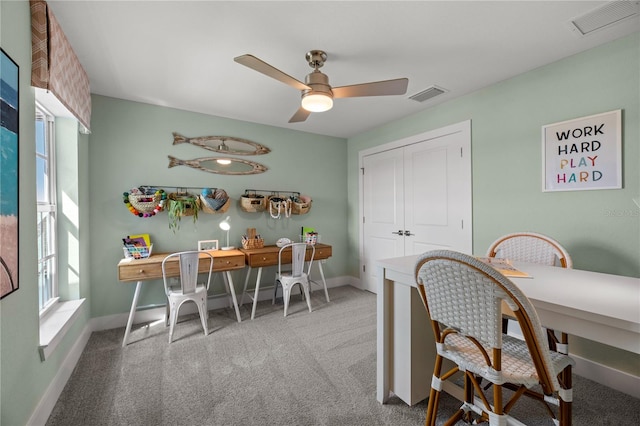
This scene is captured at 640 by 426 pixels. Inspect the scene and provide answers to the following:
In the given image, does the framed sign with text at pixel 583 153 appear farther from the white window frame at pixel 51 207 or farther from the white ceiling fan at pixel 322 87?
the white window frame at pixel 51 207

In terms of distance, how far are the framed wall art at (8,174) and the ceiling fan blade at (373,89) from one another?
165 centimetres

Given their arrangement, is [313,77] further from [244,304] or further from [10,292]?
[244,304]

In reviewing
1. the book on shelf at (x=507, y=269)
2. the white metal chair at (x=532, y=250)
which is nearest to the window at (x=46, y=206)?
the book on shelf at (x=507, y=269)

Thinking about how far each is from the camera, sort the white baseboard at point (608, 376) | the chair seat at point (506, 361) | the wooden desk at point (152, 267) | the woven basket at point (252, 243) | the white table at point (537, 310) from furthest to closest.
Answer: the woven basket at point (252, 243)
the wooden desk at point (152, 267)
the white baseboard at point (608, 376)
the chair seat at point (506, 361)
the white table at point (537, 310)

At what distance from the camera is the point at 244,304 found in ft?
11.3

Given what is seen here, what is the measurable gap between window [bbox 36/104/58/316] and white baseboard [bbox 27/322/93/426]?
393 millimetres

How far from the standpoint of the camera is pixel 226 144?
3.39m

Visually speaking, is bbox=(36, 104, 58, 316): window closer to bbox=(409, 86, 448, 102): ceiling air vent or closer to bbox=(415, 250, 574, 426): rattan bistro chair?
bbox=(415, 250, 574, 426): rattan bistro chair

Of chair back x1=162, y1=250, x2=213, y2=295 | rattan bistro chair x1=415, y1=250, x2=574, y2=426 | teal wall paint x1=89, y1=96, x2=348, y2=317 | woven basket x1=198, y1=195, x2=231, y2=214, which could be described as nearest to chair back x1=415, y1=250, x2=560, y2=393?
rattan bistro chair x1=415, y1=250, x2=574, y2=426

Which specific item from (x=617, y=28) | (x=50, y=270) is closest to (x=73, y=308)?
(x=50, y=270)

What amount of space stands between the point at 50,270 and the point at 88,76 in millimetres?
1645

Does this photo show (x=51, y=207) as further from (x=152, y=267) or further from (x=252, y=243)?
(x=252, y=243)

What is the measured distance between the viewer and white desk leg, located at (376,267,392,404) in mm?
1636

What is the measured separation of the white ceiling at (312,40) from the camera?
1592 mm
